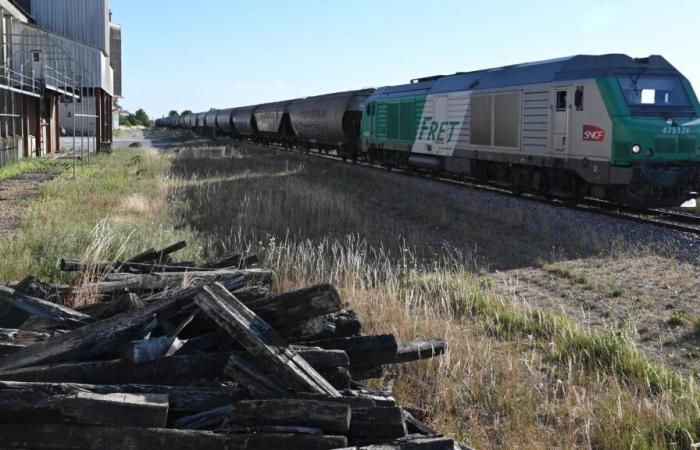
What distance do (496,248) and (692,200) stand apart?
6061 mm

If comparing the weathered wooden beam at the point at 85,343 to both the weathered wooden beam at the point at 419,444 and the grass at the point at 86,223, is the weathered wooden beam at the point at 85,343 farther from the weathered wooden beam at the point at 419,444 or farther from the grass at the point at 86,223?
the grass at the point at 86,223

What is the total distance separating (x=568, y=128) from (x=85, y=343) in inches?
505

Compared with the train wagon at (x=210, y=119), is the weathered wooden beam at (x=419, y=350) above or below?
below

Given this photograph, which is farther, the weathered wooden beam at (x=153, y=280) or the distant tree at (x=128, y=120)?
the distant tree at (x=128, y=120)

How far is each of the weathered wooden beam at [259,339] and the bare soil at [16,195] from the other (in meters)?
8.25

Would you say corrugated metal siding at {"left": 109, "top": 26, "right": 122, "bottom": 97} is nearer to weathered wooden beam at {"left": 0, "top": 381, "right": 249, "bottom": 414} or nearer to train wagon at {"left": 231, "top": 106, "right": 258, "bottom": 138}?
train wagon at {"left": 231, "top": 106, "right": 258, "bottom": 138}

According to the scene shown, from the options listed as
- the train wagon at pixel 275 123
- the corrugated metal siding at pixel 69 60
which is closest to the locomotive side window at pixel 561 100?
the corrugated metal siding at pixel 69 60

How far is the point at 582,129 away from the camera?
14.6m

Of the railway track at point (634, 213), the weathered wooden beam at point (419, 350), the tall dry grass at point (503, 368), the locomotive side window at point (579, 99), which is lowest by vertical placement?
the tall dry grass at point (503, 368)

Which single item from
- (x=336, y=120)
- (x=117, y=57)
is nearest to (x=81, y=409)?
(x=336, y=120)

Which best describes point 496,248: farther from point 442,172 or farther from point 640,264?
point 442,172

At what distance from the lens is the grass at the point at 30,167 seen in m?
22.1

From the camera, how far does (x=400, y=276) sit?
9.34m

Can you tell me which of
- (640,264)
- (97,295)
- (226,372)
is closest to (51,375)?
(226,372)
